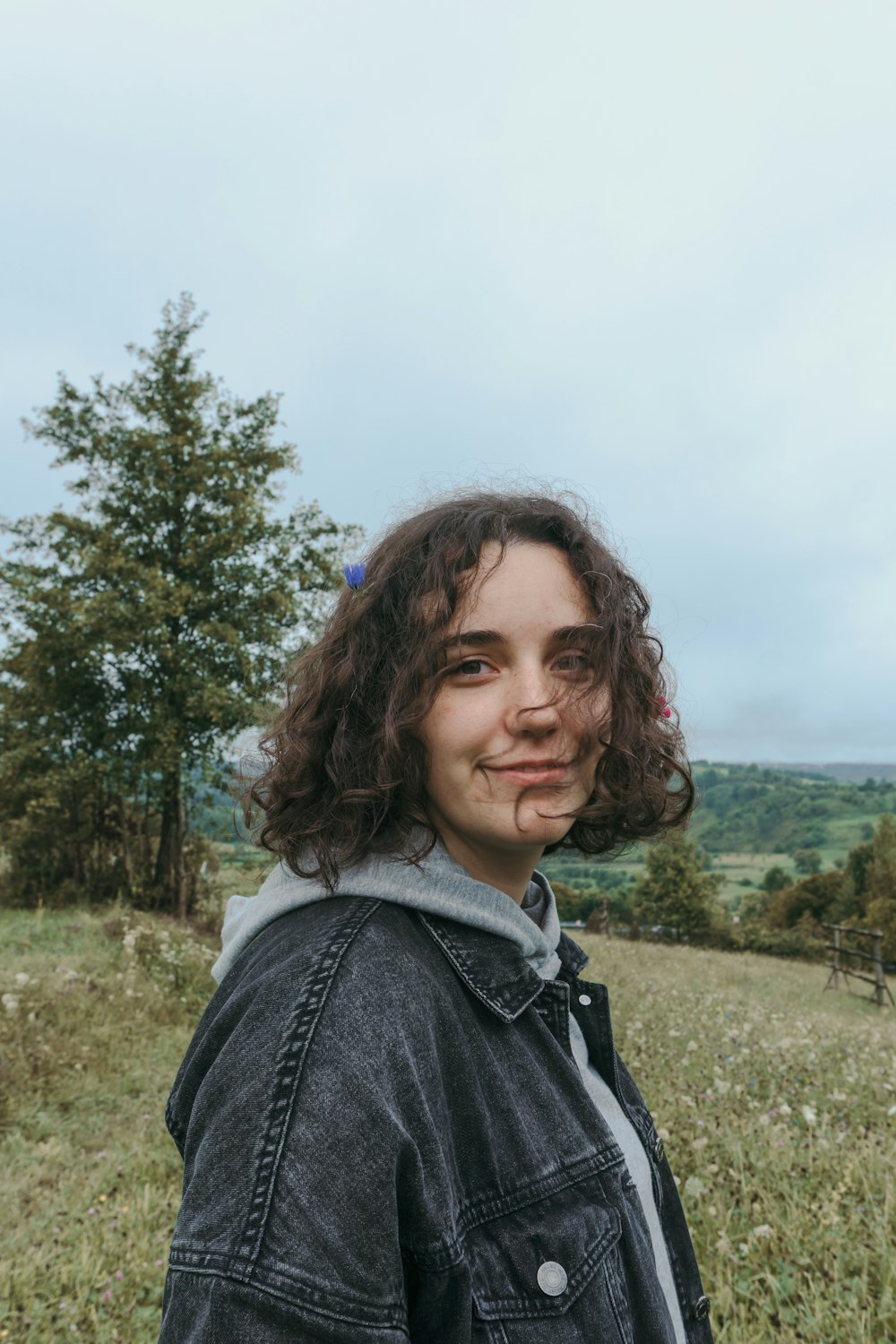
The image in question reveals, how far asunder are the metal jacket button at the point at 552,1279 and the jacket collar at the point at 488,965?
1.11 ft

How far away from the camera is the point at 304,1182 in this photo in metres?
1.00

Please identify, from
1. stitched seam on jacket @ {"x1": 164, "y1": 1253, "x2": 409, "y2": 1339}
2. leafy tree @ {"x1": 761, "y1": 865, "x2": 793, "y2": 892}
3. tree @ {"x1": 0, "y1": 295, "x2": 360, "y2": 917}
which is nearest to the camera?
stitched seam on jacket @ {"x1": 164, "y1": 1253, "x2": 409, "y2": 1339}

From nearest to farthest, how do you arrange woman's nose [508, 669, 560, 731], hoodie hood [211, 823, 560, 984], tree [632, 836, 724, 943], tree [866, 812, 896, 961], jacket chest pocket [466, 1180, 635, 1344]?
jacket chest pocket [466, 1180, 635, 1344] → hoodie hood [211, 823, 560, 984] → woman's nose [508, 669, 560, 731] → tree [866, 812, 896, 961] → tree [632, 836, 724, 943]

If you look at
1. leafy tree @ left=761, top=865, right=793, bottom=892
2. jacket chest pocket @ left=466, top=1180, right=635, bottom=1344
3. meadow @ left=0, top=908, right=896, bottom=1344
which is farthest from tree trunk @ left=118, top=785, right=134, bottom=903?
leafy tree @ left=761, top=865, right=793, bottom=892

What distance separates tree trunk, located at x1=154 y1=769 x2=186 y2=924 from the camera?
15039 millimetres

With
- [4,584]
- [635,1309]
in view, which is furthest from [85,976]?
[4,584]

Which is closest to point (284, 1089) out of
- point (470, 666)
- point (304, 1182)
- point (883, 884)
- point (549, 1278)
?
point (304, 1182)

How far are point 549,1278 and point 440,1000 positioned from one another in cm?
42

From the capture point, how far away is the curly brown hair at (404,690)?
1.54m

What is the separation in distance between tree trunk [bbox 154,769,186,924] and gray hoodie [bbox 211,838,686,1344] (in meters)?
13.8

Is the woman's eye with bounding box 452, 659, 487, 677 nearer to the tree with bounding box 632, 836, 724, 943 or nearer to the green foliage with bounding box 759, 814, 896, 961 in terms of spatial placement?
the green foliage with bounding box 759, 814, 896, 961

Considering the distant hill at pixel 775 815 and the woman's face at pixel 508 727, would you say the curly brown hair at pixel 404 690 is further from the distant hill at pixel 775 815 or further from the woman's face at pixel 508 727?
the distant hill at pixel 775 815

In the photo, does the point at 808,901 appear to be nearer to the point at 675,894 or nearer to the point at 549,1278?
the point at 675,894

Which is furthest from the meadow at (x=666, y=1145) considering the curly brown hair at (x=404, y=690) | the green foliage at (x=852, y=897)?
the green foliage at (x=852, y=897)
